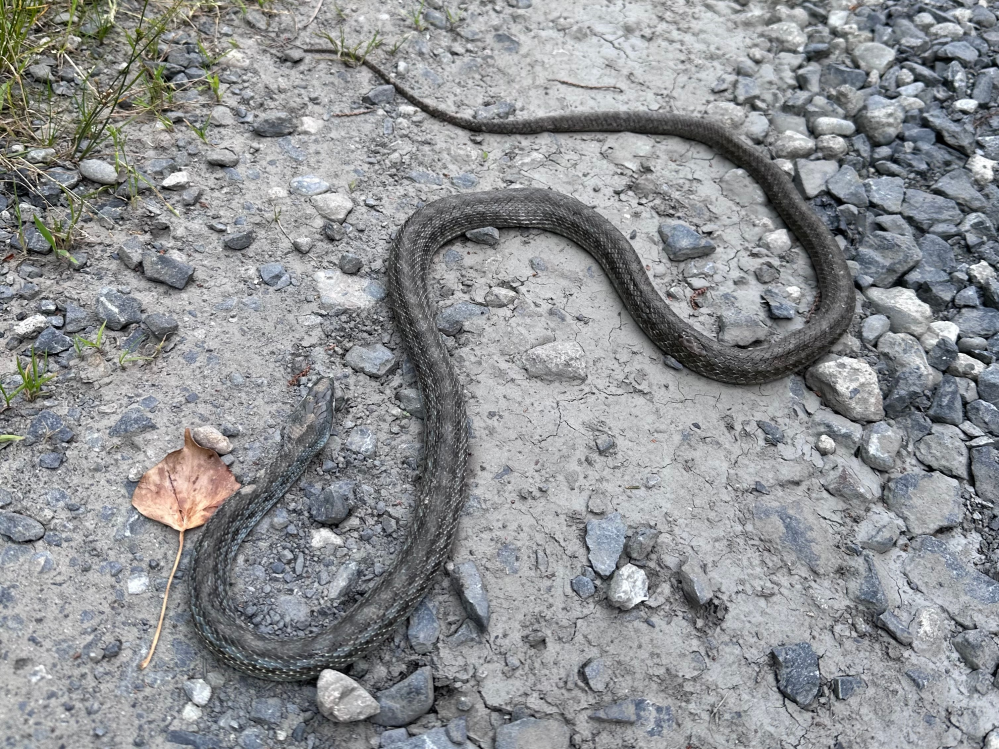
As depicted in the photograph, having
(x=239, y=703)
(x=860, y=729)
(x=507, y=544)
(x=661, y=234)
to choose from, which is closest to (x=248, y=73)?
(x=661, y=234)

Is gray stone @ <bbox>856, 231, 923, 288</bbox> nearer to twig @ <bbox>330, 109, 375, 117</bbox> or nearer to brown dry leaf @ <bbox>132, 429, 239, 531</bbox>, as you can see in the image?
twig @ <bbox>330, 109, 375, 117</bbox>

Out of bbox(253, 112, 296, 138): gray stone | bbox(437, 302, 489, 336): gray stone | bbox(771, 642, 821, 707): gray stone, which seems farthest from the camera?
bbox(253, 112, 296, 138): gray stone

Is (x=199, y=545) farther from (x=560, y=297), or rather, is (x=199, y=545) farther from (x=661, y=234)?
(x=661, y=234)

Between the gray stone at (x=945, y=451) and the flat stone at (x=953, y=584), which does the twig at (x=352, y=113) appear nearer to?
the gray stone at (x=945, y=451)

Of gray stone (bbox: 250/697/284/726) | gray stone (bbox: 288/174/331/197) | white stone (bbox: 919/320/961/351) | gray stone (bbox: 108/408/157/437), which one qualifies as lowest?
gray stone (bbox: 250/697/284/726)

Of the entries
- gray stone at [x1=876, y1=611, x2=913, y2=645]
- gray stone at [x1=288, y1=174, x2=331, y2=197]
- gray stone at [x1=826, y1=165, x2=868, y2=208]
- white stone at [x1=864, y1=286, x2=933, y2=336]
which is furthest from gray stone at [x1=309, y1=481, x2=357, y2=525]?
gray stone at [x1=826, y1=165, x2=868, y2=208]

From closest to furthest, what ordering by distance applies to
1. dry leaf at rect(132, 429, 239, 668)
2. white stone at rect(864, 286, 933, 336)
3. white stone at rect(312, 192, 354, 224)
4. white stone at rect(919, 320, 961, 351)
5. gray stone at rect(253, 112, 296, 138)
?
dry leaf at rect(132, 429, 239, 668) → white stone at rect(919, 320, 961, 351) → white stone at rect(864, 286, 933, 336) → white stone at rect(312, 192, 354, 224) → gray stone at rect(253, 112, 296, 138)
